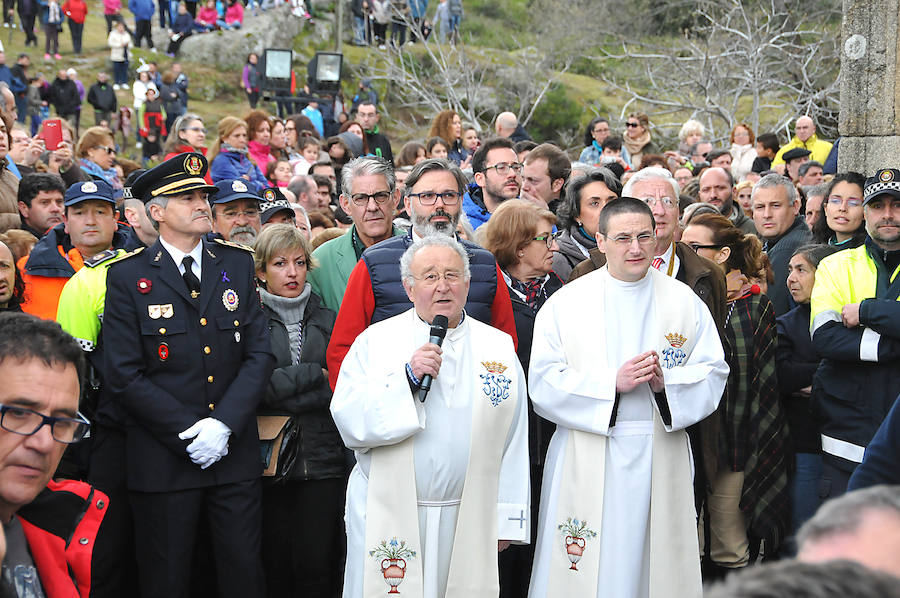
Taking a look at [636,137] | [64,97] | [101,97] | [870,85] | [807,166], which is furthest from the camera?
[101,97]

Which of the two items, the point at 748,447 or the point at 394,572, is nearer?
the point at 394,572

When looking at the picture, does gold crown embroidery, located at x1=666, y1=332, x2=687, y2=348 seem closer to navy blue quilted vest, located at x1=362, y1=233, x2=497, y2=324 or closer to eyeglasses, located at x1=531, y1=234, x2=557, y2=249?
navy blue quilted vest, located at x1=362, y1=233, x2=497, y2=324

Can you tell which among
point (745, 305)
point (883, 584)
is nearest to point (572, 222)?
point (745, 305)

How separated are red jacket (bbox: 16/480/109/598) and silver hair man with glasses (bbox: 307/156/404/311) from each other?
102 inches

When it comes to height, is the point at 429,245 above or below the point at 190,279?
above

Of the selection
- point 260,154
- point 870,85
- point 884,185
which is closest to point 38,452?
point 884,185

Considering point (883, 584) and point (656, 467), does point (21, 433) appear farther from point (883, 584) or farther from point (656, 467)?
point (656, 467)

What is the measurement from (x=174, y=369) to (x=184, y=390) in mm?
105

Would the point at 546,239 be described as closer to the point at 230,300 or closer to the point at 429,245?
the point at 429,245

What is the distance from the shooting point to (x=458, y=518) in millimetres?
3963

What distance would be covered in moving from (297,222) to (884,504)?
557 cm

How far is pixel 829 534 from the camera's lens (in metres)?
1.39

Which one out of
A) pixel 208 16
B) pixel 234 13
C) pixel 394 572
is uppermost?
pixel 234 13

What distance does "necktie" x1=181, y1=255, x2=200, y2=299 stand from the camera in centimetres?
440
